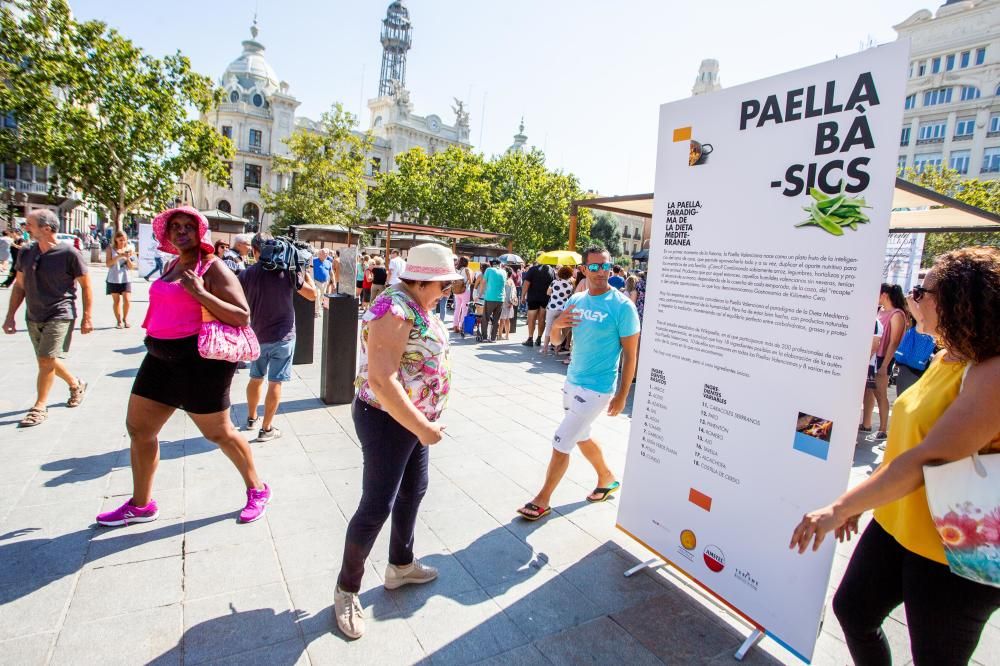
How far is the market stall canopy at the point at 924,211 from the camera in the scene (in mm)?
4395

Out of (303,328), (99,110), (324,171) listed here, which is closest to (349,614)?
(303,328)

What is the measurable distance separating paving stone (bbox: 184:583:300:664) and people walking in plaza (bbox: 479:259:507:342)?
29.6 feet

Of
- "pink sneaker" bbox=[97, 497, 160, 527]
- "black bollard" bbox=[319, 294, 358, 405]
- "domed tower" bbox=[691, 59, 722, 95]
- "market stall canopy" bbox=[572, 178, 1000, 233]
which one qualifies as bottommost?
"pink sneaker" bbox=[97, 497, 160, 527]

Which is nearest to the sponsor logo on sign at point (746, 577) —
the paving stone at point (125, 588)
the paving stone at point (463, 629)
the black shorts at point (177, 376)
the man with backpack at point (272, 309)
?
the paving stone at point (463, 629)

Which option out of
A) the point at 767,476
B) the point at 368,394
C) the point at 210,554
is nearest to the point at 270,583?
the point at 210,554

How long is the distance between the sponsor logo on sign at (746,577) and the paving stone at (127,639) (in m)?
2.48

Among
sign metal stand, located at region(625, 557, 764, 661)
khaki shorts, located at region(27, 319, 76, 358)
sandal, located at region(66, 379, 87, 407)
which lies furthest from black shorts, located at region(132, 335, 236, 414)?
sandal, located at region(66, 379, 87, 407)

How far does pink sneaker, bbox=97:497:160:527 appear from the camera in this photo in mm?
3236

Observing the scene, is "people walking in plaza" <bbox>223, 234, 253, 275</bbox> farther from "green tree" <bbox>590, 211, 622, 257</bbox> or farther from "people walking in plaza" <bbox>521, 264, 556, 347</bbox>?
"green tree" <bbox>590, 211, 622, 257</bbox>

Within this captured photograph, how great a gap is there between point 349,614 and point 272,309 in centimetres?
305

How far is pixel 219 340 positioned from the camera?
307 centimetres

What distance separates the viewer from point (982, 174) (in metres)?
47.0

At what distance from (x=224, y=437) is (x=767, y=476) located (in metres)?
2.94

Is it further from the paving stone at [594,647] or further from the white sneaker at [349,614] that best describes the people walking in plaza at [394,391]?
the paving stone at [594,647]
